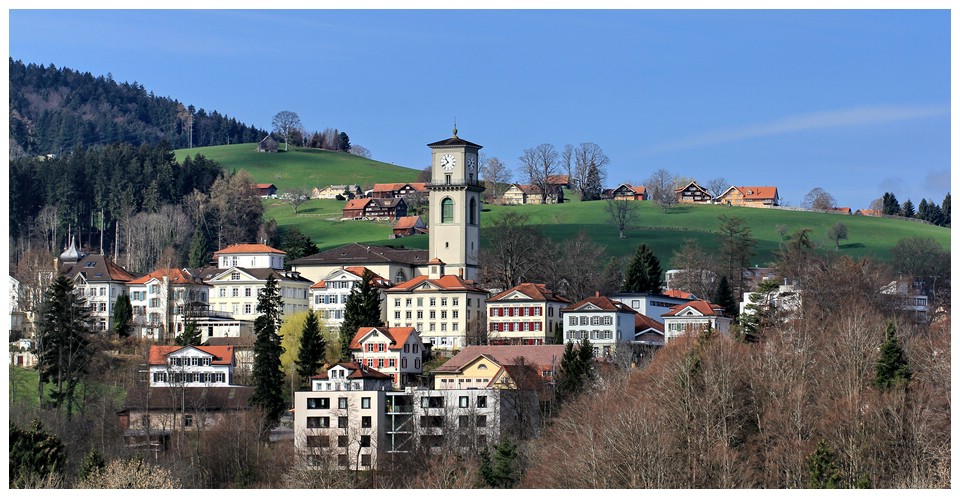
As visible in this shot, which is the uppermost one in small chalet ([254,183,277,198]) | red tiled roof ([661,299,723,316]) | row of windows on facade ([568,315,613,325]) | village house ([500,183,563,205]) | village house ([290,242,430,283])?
small chalet ([254,183,277,198])

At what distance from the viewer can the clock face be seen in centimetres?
11000

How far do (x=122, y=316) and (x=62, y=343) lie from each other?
1389cm

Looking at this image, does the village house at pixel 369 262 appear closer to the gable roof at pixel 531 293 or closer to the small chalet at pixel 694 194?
the gable roof at pixel 531 293

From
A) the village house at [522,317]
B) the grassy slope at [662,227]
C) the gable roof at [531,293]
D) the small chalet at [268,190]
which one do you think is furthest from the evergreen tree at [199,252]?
the small chalet at [268,190]

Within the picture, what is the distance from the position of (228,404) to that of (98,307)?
25558 millimetres

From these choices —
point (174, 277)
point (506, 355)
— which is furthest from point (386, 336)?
point (174, 277)

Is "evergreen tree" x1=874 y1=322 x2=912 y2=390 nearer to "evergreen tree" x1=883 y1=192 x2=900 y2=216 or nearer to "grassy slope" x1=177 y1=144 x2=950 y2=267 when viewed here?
"grassy slope" x1=177 y1=144 x2=950 y2=267

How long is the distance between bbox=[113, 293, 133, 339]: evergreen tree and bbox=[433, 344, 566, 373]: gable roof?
18081 mm

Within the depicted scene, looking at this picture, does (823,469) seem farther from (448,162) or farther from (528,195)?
(528,195)

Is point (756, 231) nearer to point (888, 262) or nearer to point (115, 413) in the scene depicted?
point (888, 262)

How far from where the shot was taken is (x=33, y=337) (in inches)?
3620

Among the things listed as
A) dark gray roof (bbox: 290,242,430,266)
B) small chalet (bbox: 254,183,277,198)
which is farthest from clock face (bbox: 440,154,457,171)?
small chalet (bbox: 254,183,277,198)
